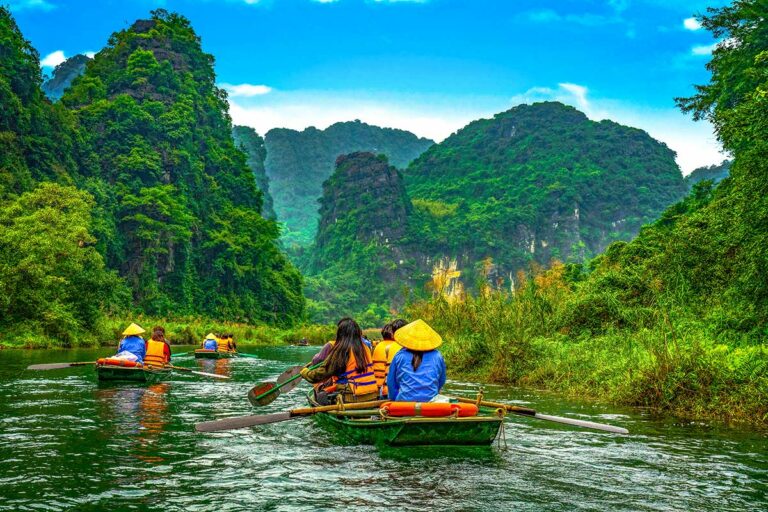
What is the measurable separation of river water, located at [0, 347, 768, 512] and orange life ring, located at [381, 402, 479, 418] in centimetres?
42

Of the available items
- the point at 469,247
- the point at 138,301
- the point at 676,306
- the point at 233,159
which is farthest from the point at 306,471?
the point at 469,247

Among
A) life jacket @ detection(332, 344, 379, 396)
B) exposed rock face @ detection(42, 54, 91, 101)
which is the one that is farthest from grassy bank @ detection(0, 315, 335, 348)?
exposed rock face @ detection(42, 54, 91, 101)

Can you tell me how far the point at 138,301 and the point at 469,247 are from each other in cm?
6879

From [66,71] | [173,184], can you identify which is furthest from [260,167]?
[173,184]

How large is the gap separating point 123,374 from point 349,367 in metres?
7.00

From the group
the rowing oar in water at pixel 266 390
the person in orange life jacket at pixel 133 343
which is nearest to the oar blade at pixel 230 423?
the rowing oar in water at pixel 266 390

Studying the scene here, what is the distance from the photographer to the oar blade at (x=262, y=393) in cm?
904

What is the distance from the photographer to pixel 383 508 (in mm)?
5121

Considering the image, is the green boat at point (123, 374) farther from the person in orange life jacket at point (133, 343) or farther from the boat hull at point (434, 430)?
the boat hull at point (434, 430)

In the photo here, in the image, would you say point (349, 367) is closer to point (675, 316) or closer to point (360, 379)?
point (360, 379)

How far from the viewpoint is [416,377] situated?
732 cm

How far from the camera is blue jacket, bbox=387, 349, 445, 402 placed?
23.9 feet

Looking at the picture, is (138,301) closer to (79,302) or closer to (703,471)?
(79,302)

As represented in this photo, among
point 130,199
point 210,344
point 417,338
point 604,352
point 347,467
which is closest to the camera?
point 347,467
